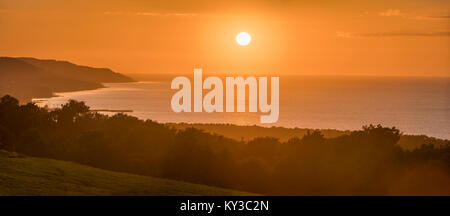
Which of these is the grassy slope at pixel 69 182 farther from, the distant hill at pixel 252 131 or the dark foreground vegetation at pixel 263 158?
the distant hill at pixel 252 131

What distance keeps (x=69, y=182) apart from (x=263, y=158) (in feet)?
59.1

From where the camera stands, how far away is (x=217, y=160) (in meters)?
34.6

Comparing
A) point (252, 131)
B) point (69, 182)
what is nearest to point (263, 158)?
point (69, 182)

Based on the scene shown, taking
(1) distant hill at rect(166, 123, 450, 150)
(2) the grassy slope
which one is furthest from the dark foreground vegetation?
(1) distant hill at rect(166, 123, 450, 150)

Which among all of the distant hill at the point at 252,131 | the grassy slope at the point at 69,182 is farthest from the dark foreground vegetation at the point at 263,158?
the distant hill at the point at 252,131

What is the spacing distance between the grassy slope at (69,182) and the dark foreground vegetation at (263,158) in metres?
7.98

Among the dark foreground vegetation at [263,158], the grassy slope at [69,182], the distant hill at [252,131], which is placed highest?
the distant hill at [252,131]

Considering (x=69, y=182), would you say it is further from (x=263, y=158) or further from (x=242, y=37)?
(x=242, y=37)

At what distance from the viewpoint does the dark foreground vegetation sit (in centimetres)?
3103

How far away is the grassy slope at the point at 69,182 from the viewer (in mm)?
20781

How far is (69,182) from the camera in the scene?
2280cm

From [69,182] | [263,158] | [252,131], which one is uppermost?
[252,131]
